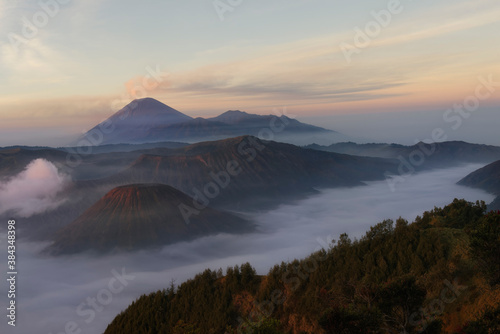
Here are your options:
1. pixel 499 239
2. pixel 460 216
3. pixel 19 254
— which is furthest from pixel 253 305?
pixel 19 254

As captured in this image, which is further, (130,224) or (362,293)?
(130,224)

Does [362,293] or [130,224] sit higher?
[362,293]

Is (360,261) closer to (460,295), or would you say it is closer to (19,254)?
(460,295)

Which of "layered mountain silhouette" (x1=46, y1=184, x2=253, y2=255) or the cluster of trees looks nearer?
the cluster of trees

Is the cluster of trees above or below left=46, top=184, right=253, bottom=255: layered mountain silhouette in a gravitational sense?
above
